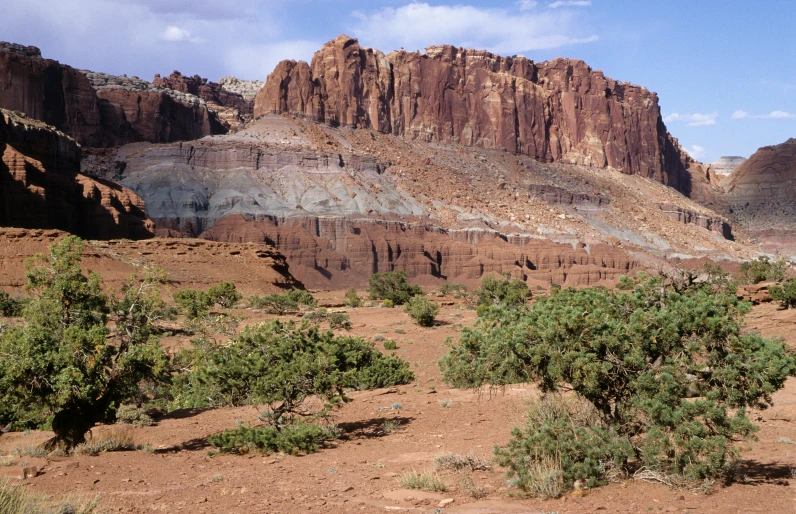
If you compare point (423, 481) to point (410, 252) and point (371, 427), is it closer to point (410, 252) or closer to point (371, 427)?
point (371, 427)

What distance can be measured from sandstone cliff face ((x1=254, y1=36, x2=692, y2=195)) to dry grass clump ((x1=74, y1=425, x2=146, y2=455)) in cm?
12100

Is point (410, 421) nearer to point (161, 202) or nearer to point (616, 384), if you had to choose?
point (616, 384)

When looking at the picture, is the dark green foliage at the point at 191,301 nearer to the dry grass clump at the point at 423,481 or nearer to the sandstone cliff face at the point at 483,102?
the dry grass clump at the point at 423,481

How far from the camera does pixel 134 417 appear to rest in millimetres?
18844

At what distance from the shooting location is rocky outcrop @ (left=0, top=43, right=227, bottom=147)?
368 feet

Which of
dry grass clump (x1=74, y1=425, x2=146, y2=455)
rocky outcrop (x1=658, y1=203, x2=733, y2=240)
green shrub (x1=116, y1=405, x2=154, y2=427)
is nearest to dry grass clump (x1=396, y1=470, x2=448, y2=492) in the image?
dry grass clump (x1=74, y1=425, x2=146, y2=455)

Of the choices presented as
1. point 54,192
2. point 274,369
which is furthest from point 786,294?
point 54,192

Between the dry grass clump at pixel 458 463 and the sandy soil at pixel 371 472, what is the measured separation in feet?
0.58

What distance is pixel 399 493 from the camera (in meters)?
10.3

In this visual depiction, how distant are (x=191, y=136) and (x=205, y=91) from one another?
56865 mm

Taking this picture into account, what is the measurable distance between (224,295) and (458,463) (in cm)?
3641

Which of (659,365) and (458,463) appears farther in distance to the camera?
(458,463)

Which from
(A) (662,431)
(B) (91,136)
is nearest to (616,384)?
(A) (662,431)

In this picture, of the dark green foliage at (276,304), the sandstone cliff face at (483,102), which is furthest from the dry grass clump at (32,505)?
the sandstone cliff face at (483,102)
